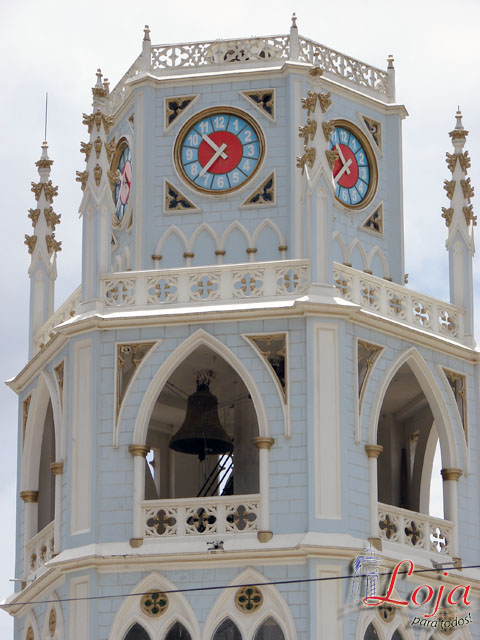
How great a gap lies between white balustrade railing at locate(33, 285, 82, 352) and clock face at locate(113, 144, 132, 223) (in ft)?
9.88

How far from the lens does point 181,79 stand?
4400 cm

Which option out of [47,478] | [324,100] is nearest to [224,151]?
[324,100]

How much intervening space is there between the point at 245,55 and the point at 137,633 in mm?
12126

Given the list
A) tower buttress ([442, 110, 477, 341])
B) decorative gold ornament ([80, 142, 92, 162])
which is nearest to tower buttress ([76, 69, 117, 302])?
decorative gold ornament ([80, 142, 92, 162])

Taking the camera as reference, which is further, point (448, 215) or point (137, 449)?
point (448, 215)

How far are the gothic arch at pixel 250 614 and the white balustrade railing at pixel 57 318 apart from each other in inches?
235

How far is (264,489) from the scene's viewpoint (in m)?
38.4

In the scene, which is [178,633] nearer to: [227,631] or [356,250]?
[227,631]

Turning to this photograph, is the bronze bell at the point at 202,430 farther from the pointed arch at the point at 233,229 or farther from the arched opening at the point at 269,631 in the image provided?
the arched opening at the point at 269,631

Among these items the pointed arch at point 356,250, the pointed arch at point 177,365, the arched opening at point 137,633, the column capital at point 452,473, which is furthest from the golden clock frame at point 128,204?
the arched opening at point 137,633

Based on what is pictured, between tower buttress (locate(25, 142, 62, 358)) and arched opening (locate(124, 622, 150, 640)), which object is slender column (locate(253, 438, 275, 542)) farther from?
tower buttress (locate(25, 142, 62, 358))

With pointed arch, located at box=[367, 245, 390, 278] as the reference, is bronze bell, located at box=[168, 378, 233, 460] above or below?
below

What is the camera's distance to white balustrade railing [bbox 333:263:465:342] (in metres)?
40.1

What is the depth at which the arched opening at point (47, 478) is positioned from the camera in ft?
139
